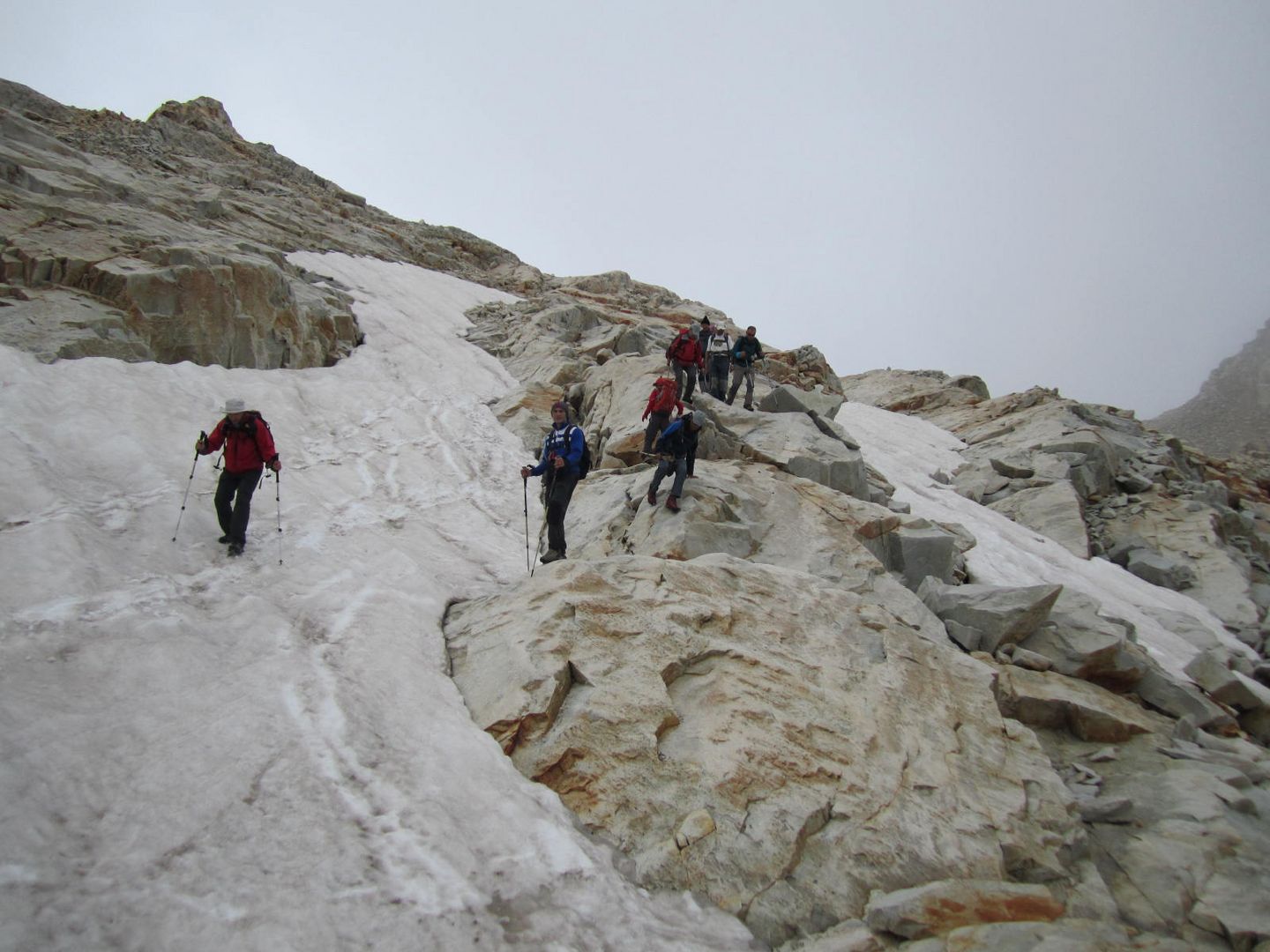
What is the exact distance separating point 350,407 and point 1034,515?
857 inches

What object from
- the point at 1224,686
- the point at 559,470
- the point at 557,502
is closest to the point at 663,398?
the point at 559,470

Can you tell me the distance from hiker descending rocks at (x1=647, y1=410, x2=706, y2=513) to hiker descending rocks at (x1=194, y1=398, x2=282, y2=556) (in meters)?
6.07

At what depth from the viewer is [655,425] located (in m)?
13.3

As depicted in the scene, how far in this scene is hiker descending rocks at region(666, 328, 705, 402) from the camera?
16.4 meters

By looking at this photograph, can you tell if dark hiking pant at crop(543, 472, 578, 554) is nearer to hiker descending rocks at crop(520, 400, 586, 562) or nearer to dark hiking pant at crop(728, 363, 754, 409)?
hiker descending rocks at crop(520, 400, 586, 562)

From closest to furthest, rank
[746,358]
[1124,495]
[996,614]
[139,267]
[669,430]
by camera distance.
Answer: [996,614] → [669,430] → [139,267] → [746,358] → [1124,495]

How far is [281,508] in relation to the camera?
10.1 m

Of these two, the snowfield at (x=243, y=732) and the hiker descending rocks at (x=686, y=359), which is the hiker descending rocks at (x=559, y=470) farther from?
the hiker descending rocks at (x=686, y=359)

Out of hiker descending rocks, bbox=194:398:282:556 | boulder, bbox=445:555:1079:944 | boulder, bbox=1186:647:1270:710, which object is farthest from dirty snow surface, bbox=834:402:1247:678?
hiker descending rocks, bbox=194:398:282:556

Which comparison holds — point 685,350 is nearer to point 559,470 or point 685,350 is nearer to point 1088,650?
point 559,470

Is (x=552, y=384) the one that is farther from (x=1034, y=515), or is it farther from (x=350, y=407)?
(x=1034, y=515)

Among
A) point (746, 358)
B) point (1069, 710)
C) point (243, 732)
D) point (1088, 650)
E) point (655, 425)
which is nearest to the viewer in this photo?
point (243, 732)

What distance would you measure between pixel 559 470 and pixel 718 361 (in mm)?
10325

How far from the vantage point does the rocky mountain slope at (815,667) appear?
5027 millimetres
